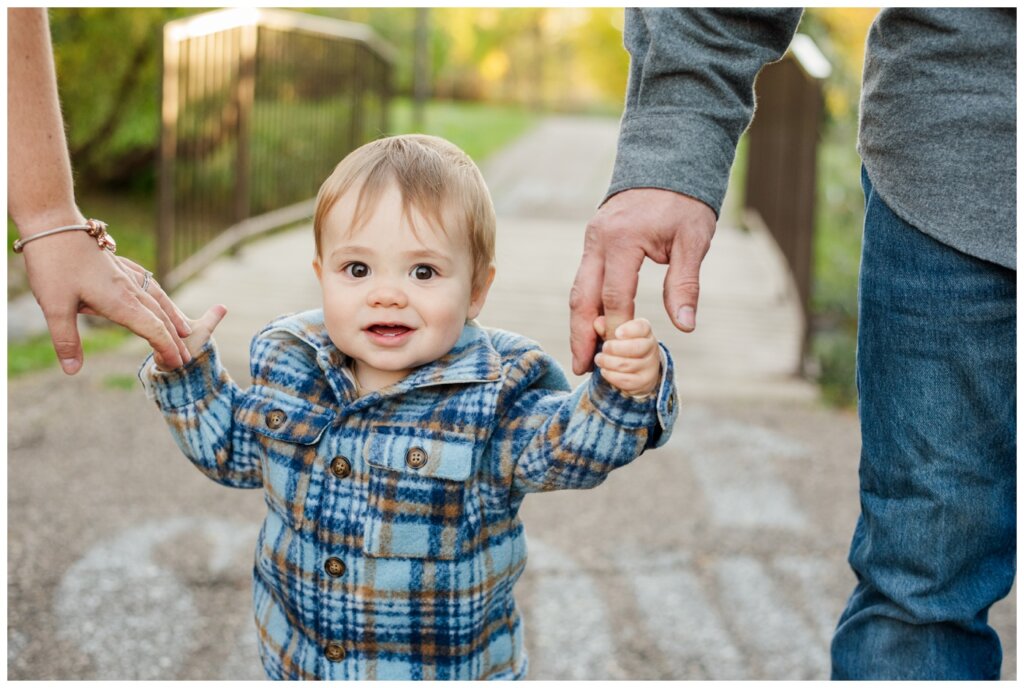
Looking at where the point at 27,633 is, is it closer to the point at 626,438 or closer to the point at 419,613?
the point at 419,613

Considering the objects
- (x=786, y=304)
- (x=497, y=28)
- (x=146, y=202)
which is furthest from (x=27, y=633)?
(x=497, y=28)

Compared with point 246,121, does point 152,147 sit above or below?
below

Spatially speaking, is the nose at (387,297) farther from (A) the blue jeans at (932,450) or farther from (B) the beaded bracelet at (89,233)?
(A) the blue jeans at (932,450)

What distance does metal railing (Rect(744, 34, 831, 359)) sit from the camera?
5387mm

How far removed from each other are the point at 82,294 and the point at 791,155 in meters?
5.46

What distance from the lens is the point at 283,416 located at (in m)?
1.67

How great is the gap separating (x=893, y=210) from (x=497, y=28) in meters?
38.5

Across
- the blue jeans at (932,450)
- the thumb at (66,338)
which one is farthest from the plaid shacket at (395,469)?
the blue jeans at (932,450)

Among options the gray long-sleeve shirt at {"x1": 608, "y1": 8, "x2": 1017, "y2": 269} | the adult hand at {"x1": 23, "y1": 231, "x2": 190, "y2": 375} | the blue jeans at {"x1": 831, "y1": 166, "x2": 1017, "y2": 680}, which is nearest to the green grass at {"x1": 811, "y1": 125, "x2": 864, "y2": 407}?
the blue jeans at {"x1": 831, "y1": 166, "x2": 1017, "y2": 680}

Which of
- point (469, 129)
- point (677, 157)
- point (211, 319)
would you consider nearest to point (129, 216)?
point (211, 319)

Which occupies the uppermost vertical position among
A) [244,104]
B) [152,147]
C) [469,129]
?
[244,104]

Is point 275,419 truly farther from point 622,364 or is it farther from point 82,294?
point 622,364

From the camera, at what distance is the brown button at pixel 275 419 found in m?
1.67

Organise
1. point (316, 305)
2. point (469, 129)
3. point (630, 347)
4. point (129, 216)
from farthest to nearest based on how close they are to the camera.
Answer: point (469, 129), point (129, 216), point (316, 305), point (630, 347)
